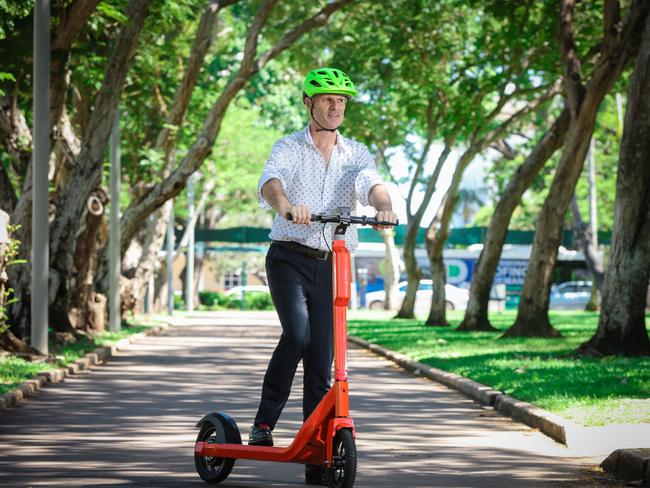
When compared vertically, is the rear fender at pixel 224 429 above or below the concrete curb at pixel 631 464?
above

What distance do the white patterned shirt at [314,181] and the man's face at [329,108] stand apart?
0.17 meters

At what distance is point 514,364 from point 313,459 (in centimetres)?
937

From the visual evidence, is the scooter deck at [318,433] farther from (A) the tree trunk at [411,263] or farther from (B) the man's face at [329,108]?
(A) the tree trunk at [411,263]

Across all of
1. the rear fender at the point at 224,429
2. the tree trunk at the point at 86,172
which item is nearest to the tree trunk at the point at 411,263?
the tree trunk at the point at 86,172

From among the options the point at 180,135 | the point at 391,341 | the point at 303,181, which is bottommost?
the point at 391,341

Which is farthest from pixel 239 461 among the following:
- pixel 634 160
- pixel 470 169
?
pixel 470 169

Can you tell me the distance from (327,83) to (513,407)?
522 cm

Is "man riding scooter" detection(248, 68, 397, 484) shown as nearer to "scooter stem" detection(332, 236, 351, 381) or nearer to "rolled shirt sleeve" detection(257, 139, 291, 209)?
"rolled shirt sleeve" detection(257, 139, 291, 209)

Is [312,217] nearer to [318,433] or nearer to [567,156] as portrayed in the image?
[318,433]

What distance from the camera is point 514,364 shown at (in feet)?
51.7

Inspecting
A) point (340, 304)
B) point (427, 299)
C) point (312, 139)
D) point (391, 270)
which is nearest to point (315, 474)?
point (340, 304)

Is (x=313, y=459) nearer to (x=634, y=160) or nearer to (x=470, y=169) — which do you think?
(x=634, y=160)

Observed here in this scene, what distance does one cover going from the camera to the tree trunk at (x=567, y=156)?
743 inches

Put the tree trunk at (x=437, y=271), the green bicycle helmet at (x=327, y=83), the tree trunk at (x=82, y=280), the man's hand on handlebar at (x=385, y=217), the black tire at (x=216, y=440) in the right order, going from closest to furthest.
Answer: the man's hand on handlebar at (x=385, y=217) < the green bicycle helmet at (x=327, y=83) < the black tire at (x=216, y=440) < the tree trunk at (x=82, y=280) < the tree trunk at (x=437, y=271)
